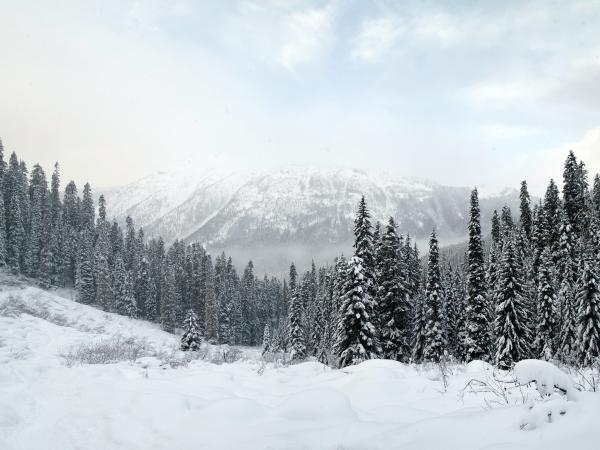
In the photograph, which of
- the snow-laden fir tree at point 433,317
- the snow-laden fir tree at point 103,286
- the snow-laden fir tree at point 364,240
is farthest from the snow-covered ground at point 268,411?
the snow-laden fir tree at point 103,286

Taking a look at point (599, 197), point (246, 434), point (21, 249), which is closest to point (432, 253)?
point (246, 434)

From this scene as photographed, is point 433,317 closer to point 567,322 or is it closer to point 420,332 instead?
point 420,332

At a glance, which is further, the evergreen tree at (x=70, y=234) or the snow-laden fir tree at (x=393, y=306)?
the evergreen tree at (x=70, y=234)

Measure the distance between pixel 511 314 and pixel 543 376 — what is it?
32038mm

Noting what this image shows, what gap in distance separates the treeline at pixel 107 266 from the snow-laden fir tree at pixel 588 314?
61.4 metres

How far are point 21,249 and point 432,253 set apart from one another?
7628cm

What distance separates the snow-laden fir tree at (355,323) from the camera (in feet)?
87.6

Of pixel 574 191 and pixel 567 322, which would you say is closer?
pixel 567 322

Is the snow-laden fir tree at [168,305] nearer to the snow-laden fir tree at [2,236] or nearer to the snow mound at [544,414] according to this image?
the snow-laden fir tree at [2,236]

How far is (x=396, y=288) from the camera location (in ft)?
105

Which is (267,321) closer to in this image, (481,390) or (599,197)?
(599,197)

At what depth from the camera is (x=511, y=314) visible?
32.2m

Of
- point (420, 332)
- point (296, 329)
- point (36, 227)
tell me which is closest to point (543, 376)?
point (420, 332)

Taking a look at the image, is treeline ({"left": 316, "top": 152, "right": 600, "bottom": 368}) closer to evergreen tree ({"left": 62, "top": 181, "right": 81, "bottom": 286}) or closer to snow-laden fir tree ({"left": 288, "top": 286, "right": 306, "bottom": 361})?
snow-laden fir tree ({"left": 288, "top": 286, "right": 306, "bottom": 361})
